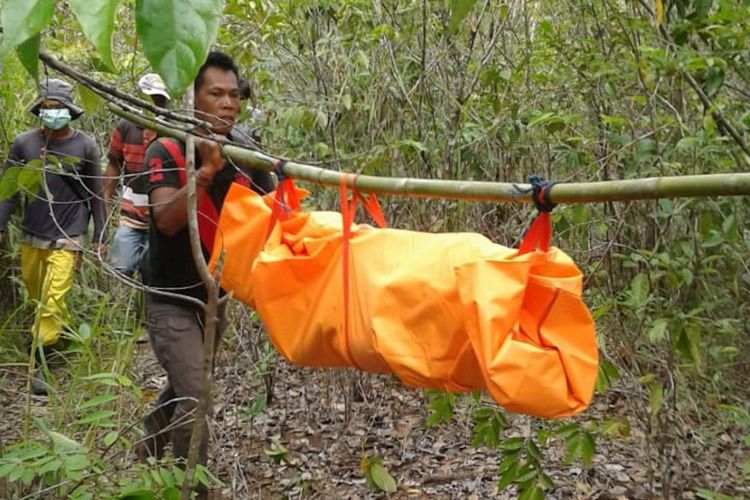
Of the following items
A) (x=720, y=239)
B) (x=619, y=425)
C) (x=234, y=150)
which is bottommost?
(x=619, y=425)

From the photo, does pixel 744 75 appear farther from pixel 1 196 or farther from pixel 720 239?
pixel 1 196

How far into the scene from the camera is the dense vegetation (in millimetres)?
2703

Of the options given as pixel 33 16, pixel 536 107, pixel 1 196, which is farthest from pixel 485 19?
pixel 33 16

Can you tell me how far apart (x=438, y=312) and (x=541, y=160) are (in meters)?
3.00

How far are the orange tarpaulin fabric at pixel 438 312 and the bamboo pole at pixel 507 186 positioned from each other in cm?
10

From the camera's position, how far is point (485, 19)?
4.29 metres

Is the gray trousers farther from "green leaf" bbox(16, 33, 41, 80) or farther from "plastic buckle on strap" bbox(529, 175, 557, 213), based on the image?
"green leaf" bbox(16, 33, 41, 80)

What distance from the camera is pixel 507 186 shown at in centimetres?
147

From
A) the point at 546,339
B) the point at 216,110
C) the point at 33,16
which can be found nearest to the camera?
the point at 33,16

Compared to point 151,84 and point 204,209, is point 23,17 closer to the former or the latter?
point 204,209

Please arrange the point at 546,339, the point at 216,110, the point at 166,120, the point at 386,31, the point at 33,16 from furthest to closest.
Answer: the point at 386,31 → the point at 216,110 → the point at 166,120 → the point at 546,339 → the point at 33,16

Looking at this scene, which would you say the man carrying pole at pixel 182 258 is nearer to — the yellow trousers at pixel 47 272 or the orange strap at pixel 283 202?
the orange strap at pixel 283 202

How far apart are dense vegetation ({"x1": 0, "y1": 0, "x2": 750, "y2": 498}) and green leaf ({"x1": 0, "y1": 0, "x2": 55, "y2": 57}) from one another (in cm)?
149

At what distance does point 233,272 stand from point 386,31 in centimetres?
208
